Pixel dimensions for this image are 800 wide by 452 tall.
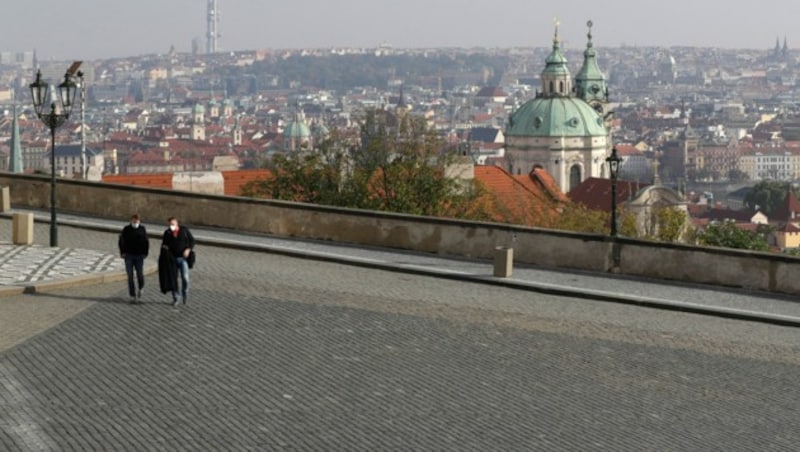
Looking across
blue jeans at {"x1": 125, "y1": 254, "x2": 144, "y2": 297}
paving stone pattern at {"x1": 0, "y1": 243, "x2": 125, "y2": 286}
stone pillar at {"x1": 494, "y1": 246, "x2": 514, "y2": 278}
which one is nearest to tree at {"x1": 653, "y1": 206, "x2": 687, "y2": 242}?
stone pillar at {"x1": 494, "y1": 246, "x2": 514, "y2": 278}

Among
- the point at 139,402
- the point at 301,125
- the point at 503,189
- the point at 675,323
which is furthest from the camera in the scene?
the point at 301,125

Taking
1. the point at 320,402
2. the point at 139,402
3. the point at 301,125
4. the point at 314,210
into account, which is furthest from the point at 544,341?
the point at 301,125

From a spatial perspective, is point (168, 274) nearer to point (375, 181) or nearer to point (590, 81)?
point (375, 181)

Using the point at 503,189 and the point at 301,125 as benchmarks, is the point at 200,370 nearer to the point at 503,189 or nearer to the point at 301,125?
the point at 503,189

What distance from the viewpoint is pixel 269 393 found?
1182 cm

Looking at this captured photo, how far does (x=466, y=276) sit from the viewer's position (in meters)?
17.9

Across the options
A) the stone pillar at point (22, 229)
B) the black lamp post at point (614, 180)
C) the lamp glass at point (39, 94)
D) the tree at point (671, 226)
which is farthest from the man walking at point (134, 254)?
the tree at point (671, 226)

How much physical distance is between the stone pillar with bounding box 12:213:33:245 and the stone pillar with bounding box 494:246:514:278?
521 cm

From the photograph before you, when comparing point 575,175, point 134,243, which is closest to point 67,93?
point 134,243

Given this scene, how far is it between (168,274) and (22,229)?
469 cm

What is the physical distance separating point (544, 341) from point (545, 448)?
349cm

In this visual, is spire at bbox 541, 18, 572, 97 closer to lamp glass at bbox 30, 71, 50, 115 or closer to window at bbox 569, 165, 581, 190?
window at bbox 569, 165, 581, 190

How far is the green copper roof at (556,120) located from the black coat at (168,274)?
87.1 meters

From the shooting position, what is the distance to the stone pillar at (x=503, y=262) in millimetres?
17812
